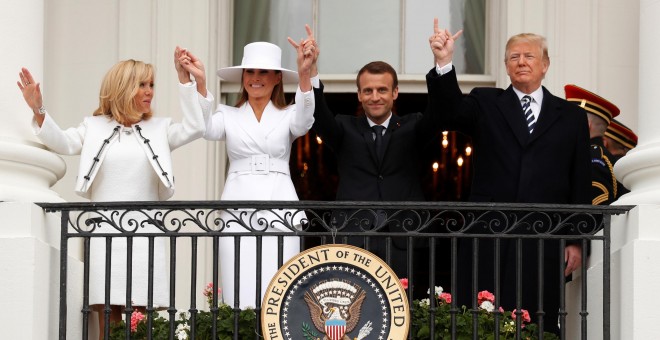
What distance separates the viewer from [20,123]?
9.91m

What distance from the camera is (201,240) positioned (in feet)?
39.7

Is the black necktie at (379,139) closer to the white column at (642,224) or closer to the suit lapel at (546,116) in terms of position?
the suit lapel at (546,116)

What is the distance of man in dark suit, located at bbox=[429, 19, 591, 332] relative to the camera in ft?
32.6

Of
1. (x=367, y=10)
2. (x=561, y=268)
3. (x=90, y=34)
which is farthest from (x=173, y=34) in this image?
(x=561, y=268)

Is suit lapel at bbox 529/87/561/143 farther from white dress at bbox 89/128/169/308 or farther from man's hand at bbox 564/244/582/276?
white dress at bbox 89/128/169/308

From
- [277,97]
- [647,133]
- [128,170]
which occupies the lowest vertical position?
[128,170]

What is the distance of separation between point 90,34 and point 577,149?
3.96 m

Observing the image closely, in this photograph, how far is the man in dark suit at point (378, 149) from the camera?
1024 cm

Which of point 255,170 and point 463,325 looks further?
point 255,170

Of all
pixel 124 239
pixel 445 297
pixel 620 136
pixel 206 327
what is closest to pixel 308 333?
pixel 206 327

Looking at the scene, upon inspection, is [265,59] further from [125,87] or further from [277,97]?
[125,87]

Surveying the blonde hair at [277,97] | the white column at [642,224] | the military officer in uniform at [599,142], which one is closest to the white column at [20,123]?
the blonde hair at [277,97]

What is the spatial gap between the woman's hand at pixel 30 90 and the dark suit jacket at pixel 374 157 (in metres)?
1.60

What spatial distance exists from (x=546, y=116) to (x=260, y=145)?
165 cm
